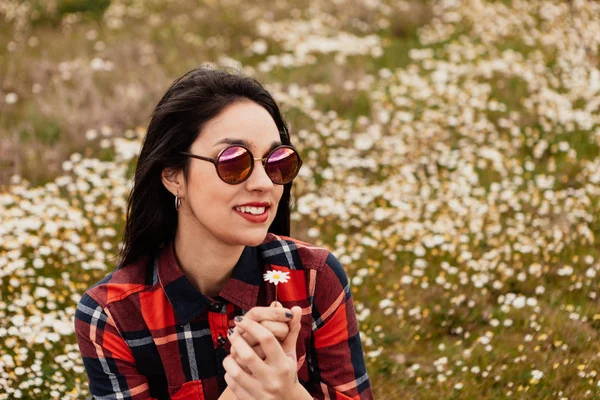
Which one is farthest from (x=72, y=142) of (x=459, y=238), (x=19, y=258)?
(x=459, y=238)

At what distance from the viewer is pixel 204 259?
299 centimetres

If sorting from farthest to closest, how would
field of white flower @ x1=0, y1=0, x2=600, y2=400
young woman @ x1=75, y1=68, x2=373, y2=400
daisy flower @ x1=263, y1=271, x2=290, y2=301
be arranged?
field of white flower @ x1=0, y1=0, x2=600, y2=400, daisy flower @ x1=263, y1=271, x2=290, y2=301, young woman @ x1=75, y1=68, x2=373, y2=400

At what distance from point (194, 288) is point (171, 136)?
63cm

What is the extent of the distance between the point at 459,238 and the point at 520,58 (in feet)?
14.3

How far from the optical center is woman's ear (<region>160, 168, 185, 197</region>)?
113 inches

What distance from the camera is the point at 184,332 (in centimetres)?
290

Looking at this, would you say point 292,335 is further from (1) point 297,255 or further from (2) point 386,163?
(2) point 386,163

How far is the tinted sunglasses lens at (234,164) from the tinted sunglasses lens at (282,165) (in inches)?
4.2

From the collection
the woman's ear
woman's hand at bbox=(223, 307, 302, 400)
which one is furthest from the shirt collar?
woman's hand at bbox=(223, 307, 302, 400)

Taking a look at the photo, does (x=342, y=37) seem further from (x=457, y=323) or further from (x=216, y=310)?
(x=216, y=310)

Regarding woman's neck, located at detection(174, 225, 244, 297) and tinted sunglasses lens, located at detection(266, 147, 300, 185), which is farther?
woman's neck, located at detection(174, 225, 244, 297)

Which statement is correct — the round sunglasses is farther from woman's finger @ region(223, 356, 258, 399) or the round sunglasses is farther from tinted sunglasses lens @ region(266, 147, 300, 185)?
woman's finger @ region(223, 356, 258, 399)

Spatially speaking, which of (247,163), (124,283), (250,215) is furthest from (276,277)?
(124,283)

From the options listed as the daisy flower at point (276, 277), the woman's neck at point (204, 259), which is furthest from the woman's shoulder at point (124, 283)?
the daisy flower at point (276, 277)
